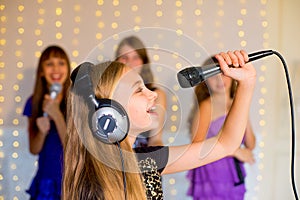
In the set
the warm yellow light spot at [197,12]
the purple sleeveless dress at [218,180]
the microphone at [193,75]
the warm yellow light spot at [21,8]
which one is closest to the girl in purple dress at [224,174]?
the purple sleeveless dress at [218,180]

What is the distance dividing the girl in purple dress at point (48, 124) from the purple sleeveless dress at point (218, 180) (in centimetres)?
54

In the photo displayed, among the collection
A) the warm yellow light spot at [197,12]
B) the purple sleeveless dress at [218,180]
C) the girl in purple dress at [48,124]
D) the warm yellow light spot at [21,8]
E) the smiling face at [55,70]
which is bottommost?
the purple sleeveless dress at [218,180]

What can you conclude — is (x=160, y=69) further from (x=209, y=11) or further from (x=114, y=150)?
(x=209, y=11)

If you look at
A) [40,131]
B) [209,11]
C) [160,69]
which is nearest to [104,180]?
[160,69]

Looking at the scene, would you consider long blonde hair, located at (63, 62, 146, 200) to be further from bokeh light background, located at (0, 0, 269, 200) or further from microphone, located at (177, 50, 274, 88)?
bokeh light background, located at (0, 0, 269, 200)

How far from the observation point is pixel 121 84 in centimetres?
98

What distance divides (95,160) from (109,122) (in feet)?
0.53

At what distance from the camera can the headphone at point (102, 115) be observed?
0.83 meters

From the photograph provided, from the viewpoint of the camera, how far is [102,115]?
83 centimetres

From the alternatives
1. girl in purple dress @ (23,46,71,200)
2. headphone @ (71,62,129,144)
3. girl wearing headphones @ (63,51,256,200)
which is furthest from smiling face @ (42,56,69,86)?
headphone @ (71,62,129,144)

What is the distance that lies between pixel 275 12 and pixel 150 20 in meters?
0.52

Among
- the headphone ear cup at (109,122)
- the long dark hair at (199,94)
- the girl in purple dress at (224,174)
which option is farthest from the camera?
the girl in purple dress at (224,174)

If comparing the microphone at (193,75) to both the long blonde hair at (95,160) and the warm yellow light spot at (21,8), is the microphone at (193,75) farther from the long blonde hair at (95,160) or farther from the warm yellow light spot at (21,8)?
the warm yellow light spot at (21,8)

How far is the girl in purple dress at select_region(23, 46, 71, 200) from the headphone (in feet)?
4.34
